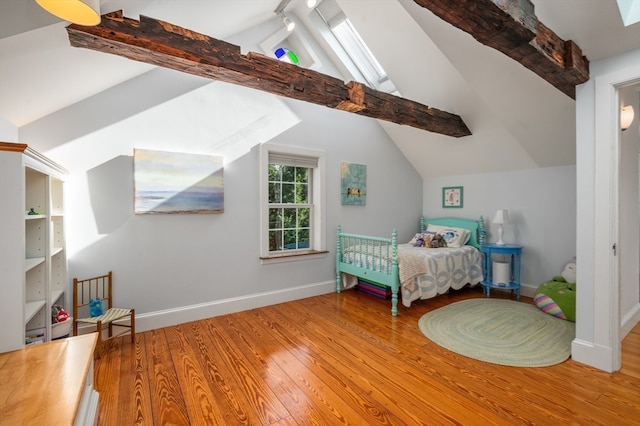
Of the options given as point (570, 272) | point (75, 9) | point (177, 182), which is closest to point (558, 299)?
point (570, 272)

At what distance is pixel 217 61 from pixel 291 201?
6.59ft

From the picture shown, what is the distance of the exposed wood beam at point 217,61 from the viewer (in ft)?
5.26

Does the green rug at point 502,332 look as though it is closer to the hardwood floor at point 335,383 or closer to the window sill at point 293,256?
the hardwood floor at point 335,383

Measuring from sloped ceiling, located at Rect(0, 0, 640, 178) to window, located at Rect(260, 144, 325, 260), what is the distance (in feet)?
4.51

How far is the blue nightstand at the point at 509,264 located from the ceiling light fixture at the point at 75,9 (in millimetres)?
4226

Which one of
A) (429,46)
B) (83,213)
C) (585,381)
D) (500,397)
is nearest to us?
(500,397)

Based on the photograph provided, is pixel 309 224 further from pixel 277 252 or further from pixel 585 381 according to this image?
pixel 585 381

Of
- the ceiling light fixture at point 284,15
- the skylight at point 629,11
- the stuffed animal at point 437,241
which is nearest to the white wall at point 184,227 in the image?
the ceiling light fixture at point 284,15

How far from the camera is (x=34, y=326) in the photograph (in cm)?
179

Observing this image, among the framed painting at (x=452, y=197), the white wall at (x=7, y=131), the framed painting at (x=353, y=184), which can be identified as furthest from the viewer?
the framed painting at (x=452, y=197)

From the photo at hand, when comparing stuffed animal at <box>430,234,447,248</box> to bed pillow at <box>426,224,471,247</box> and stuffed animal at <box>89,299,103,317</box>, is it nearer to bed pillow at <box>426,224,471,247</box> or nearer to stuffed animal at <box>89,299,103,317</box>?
bed pillow at <box>426,224,471,247</box>

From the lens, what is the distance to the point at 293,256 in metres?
3.52

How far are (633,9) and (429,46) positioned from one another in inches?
62.2

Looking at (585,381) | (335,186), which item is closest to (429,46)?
(335,186)
